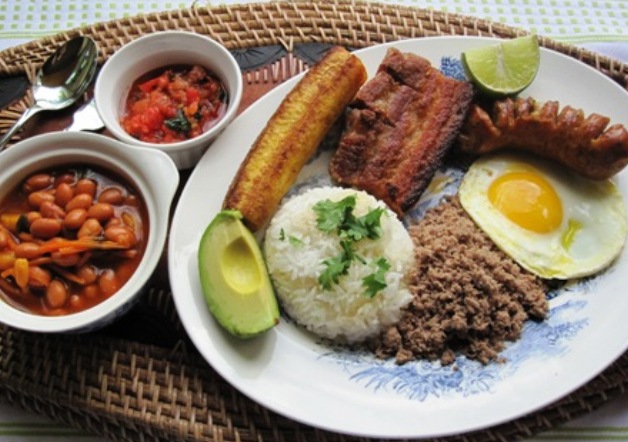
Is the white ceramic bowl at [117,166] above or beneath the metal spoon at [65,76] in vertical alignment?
above

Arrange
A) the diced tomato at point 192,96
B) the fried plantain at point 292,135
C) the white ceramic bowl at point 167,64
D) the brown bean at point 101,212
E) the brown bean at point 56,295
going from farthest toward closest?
the diced tomato at point 192,96, the white ceramic bowl at point 167,64, the fried plantain at point 292,135, the brown bean at point 101,212, the brown bean at point 56,295

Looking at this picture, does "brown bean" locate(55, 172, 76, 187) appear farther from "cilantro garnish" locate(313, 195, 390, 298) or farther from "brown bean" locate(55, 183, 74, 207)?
"cilantro garnish" locate(313, 195, 390, 298)

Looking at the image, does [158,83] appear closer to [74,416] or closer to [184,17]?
[184,17]

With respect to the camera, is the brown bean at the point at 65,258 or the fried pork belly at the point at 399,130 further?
the fried pork belly at the point at 399,130

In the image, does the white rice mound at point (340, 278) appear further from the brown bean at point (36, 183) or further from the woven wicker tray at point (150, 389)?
the brown bean at point (36, 183)

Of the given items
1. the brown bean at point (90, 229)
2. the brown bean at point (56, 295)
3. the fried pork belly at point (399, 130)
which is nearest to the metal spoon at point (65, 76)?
the brown bean at point (90, 229)

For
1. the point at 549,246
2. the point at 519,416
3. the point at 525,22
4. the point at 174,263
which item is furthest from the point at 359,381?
the point at 525,22
